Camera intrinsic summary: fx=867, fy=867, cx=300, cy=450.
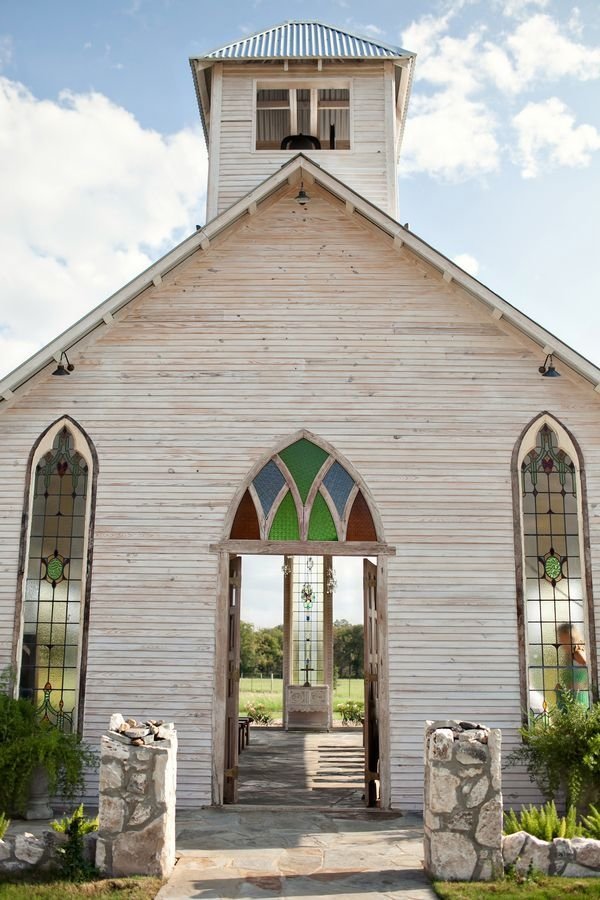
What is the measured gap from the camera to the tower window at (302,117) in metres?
14.8

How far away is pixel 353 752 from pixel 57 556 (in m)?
7.79

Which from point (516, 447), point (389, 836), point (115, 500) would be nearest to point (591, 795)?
point (389, 836)

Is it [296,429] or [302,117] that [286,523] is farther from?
[302,117]

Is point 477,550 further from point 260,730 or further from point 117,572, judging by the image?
point 260,730

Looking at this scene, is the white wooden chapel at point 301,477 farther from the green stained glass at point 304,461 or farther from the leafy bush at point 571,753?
the leafy bush at point 571,753

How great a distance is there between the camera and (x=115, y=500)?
35.3 feet

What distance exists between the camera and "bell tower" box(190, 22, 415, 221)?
1414 centimetres

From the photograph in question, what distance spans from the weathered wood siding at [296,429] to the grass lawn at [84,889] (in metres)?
3.12

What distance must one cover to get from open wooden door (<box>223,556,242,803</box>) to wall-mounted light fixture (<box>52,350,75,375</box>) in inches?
124

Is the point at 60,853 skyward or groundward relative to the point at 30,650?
groundward

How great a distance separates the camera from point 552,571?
10680 millimetres

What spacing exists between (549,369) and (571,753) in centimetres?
460

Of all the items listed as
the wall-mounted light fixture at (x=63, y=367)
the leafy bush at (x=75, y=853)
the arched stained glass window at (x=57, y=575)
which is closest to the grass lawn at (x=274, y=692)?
the arched stained glass window at (x=57, y=575)

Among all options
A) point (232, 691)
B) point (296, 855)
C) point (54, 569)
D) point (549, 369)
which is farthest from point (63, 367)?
point (296, 855)
